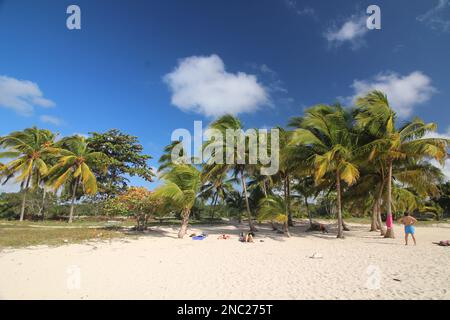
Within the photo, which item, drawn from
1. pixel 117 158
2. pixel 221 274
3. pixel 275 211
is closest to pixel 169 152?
pixel 117 158

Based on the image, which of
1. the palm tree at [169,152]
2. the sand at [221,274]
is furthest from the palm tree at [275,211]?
the palm tree at [169,152]

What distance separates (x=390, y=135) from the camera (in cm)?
1246

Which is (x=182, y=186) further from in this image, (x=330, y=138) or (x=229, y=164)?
(x=330, y=138)

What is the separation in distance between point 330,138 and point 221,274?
9.39 meters

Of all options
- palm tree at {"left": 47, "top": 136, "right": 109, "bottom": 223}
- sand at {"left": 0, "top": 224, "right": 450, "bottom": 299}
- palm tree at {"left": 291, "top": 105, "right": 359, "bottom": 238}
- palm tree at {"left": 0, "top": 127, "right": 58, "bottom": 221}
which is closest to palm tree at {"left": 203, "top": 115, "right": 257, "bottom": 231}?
palm tree at {"left": 291, "top": 105, "right": 359, "bottom": 238}

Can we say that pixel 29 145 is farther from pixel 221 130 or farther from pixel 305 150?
pixel 305 150

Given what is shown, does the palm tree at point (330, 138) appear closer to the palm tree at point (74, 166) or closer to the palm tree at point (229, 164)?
the palm tree at point (229, 164)

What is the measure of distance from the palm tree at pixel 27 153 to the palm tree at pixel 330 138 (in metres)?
20.0

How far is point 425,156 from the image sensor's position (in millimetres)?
12695

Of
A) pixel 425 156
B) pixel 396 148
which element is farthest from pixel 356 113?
pixel 425 156

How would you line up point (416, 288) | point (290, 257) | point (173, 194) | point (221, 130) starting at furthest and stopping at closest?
point (221, 130) → point (173, 194) → point (290, 257) → point (416, 288)

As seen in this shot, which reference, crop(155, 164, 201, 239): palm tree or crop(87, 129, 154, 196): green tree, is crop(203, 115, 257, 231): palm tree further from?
crop(87, 129, 154, 196): green tree

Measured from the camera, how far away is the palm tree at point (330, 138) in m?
12.9
